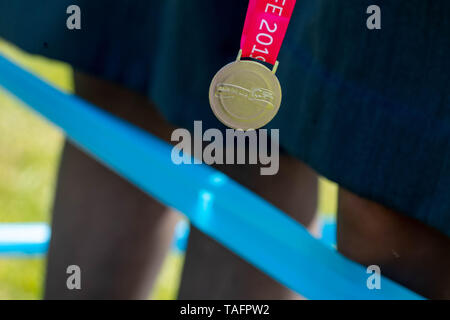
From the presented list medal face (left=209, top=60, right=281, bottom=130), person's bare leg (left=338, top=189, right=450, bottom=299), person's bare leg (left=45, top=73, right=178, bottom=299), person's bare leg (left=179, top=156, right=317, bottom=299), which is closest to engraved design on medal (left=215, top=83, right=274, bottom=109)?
medal face (left=209, top=60, right=281, bottom=130)

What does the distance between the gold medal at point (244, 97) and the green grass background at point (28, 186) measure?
2.55 ft

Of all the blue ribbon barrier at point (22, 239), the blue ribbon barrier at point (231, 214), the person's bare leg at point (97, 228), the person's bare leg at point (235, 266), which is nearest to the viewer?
the blue ribbon barrier at point (231, 214)

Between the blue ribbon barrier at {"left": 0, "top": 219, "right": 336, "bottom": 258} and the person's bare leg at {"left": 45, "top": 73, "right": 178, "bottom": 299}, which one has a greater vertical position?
the person's bare leg at {"left": 45, "top": 73, "right": 178, "bottom": 299}

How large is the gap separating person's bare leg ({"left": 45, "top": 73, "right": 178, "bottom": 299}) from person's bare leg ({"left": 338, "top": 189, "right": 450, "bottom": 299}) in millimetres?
341

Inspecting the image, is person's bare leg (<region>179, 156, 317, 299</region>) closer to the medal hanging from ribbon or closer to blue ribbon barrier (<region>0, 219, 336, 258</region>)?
the medal hanging from ribbon

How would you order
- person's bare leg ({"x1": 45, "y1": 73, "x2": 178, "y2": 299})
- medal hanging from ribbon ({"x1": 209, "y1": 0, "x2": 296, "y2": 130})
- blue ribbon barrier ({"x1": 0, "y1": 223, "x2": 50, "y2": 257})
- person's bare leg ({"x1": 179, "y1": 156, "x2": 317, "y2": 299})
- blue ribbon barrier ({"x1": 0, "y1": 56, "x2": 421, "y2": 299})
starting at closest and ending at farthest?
medal hanging from ribbon ({"x1": 209, "y1": 0, "x2": 296, "y2": 130}) < blue ribbon barrier ({"x1": 0, "y1": 56, "x2": 421, "y2": 299}) < person's bare leg ({"x1": 179, "y1": 156, "x2": 317, "y2": 299}) < person's bare leg ({"x1": 45, "y1": 73, "x2": 178, "y2": 299}) < blue ribbon barrier ({"x1": 0, "y1": 223, "x2": 50, "y2": 257})

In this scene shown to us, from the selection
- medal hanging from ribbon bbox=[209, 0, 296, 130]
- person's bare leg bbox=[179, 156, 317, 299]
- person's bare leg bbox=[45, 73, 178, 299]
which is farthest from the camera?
person's bare leg bbox=[45, 73, 178, 299]

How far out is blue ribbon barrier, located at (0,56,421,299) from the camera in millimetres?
455

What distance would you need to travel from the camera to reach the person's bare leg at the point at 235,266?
0.59 m

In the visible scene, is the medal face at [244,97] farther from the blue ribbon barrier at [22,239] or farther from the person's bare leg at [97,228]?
the blue ribbon barrier at [22,239]

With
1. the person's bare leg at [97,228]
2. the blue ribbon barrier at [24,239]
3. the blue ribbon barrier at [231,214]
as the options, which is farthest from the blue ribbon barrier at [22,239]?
the blue ribbon barrier at [231,214]

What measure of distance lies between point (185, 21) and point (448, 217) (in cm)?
24
